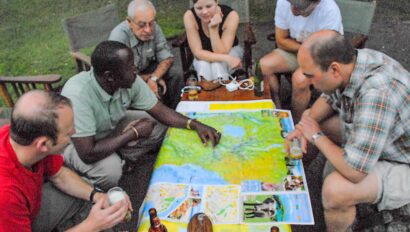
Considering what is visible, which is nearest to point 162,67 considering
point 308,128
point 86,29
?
point 86,29

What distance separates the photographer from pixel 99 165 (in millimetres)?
2588

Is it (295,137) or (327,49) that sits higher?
(327,49)

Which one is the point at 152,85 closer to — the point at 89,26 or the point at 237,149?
the point at 89,26

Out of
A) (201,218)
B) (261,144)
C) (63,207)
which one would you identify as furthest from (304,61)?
(63,207)

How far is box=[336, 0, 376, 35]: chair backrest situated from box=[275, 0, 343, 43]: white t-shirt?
0.48 metres

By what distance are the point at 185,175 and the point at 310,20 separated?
2.01m

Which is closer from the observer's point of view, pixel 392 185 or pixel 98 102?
pixel 392 185

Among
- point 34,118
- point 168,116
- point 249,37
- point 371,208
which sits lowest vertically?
point 371,208

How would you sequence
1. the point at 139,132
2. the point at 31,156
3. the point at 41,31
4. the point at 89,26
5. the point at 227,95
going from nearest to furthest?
the point at 31,156, the point at 139,132, the point at 227,95, the point at 89,26, the point at 41,31

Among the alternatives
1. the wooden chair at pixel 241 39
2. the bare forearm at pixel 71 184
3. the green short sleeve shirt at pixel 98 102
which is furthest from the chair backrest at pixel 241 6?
the bare forearm at pixel 71 184

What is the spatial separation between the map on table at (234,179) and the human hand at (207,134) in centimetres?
4

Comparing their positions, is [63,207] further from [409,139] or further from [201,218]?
[409,139]

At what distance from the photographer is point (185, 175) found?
216cm

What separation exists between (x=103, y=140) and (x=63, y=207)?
21.1 inches
